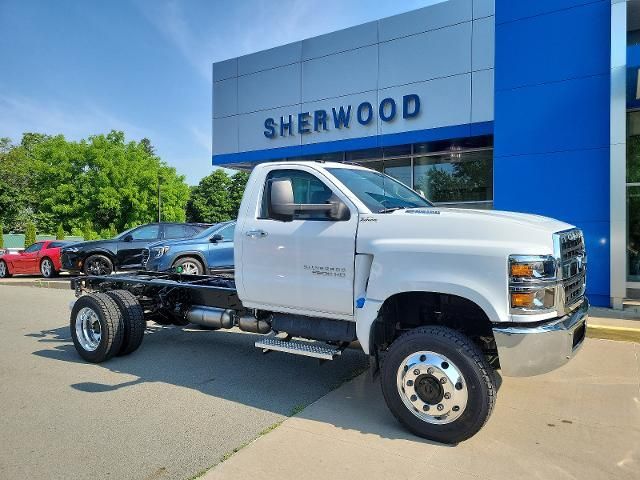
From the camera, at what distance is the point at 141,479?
10.3ft

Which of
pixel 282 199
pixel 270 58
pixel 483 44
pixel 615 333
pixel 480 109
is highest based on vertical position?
pixel 270 58

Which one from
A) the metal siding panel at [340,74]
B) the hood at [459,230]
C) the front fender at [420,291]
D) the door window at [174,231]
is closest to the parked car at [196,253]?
the door window at [174,231]

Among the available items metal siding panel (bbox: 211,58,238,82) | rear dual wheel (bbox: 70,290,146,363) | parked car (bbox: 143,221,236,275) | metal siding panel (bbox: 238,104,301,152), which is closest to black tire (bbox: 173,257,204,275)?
parked car (bbox: 143,221,236,275)

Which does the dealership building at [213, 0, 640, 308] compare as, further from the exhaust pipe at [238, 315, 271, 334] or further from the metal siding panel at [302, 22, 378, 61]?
the exhaust pipe at [238, 315, 271, 334]

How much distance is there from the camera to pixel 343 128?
1450cm

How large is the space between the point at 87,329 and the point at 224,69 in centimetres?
1290

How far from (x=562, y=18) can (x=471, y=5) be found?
3.32m

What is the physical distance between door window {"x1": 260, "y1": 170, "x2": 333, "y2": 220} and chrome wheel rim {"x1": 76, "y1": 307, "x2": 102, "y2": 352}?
278 cm

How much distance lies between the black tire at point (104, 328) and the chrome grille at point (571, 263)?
476 cm

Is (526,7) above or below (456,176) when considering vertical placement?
above

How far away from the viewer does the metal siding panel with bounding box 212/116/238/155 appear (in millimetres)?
16875

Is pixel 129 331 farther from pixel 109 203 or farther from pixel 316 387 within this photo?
pixel 109 203

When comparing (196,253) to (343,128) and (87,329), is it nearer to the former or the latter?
(87,329)

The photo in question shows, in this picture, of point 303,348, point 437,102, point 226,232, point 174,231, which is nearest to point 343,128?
point 437,102
